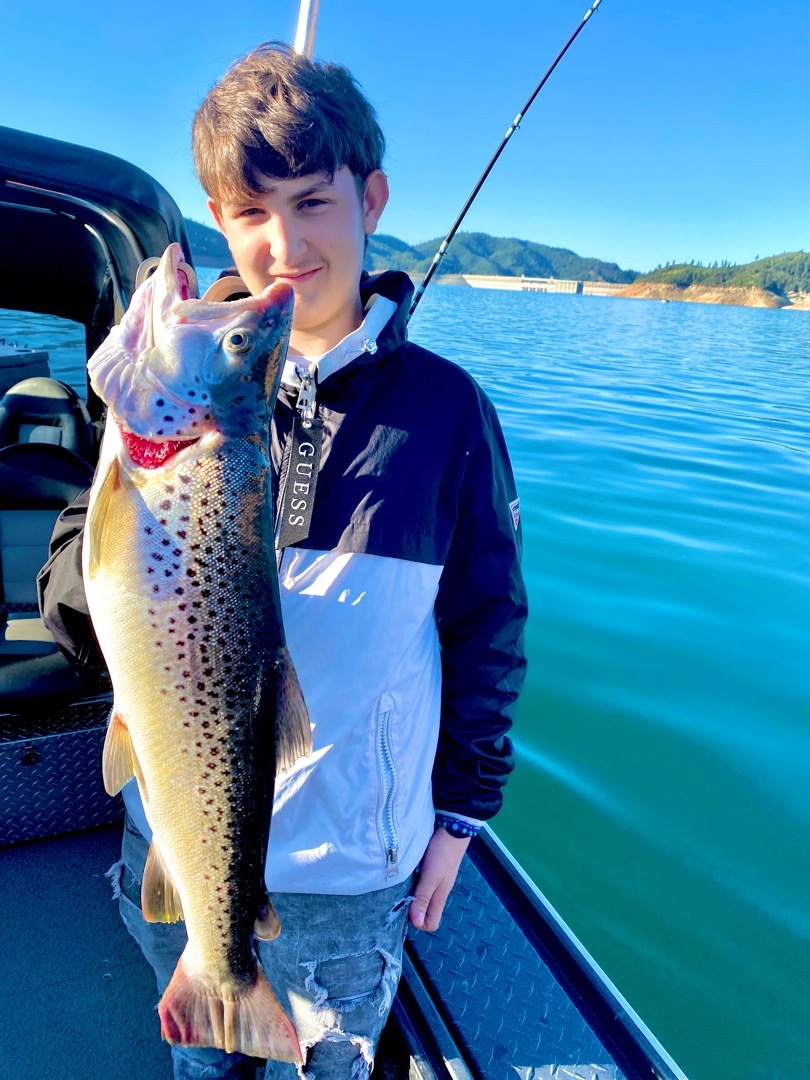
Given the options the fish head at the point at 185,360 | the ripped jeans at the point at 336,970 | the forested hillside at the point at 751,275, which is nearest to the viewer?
the fish head at the point at 185,360

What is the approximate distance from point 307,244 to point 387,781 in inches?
52.1

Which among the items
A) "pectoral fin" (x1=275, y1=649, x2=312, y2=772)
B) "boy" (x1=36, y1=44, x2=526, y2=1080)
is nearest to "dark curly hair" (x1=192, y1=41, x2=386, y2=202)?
"boy" (x1=36, y1=44, x2=526, y2=1080)

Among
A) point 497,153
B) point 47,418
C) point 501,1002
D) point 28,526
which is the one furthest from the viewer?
point 47,418

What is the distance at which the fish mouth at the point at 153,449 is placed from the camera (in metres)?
1.46

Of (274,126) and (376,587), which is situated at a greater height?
(274,126)

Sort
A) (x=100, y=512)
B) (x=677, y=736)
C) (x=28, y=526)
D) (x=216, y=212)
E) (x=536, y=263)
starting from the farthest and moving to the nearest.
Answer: (x=536, y=263)
(x=677, y=736)
(x=28, y=526)
(x=216, y=212)
(x=100, y=512)

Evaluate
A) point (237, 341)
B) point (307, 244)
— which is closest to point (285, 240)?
point (307, 244)

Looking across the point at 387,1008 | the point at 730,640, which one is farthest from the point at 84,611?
the point at 730,640

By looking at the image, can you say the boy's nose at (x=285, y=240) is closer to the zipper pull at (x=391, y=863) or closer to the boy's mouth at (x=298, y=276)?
the boy's mouth at (x=298, y=276)

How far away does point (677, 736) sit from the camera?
482 cm

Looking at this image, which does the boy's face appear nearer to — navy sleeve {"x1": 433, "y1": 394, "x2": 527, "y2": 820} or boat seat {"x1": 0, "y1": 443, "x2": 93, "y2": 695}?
navy sleeve {"x1": 433, "y1": 394, "x2": 527, "y2": 820}

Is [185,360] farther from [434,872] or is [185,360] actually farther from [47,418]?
[47,418]

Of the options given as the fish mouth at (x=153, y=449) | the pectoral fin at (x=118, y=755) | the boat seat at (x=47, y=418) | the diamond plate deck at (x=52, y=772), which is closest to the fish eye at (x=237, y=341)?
the fish mouth at (x=153, y=449)

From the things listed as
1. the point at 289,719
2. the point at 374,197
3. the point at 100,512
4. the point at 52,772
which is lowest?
Result: the point at 52,772
